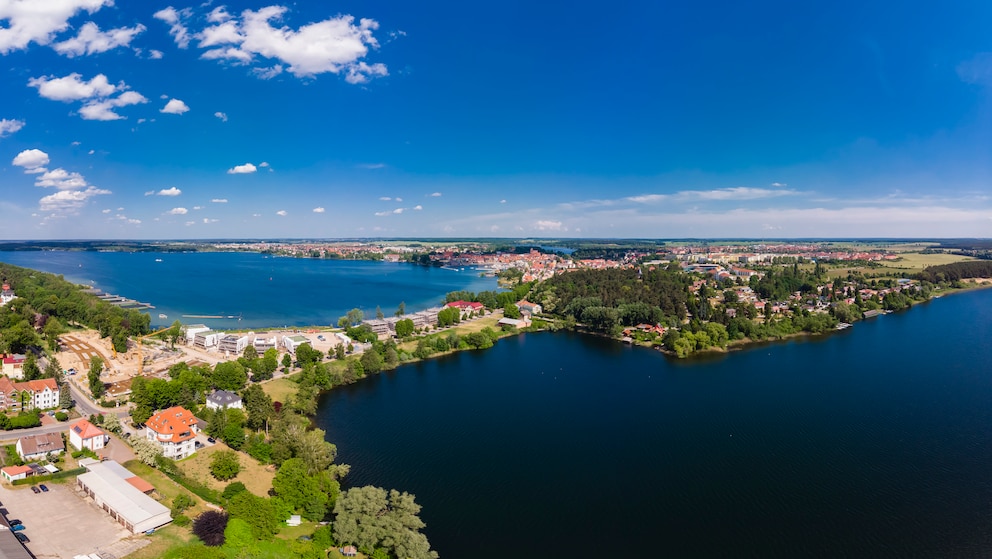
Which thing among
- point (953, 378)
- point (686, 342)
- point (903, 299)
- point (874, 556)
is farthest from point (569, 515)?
point (903, 299)

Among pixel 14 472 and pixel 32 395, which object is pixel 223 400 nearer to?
pixel 14 472

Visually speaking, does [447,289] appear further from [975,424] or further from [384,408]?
[975,424]

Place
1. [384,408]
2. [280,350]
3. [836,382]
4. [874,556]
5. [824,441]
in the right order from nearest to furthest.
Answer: [874,556]
[824,441]
[384,408]
[836,382]
[280,350]

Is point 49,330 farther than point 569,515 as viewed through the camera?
Yes

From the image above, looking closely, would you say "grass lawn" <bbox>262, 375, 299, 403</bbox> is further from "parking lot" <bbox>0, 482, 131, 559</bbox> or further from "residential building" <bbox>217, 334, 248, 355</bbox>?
"parking lot" <bbox>0, 482, 131, 559</bbox>

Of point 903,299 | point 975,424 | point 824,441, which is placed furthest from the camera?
point 903,299

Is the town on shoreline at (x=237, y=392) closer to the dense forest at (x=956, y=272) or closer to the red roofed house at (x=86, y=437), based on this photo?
the red roofed house at (x=86, y=437)

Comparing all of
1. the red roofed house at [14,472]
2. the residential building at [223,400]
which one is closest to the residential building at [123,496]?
the red roofed house at [14,472]
